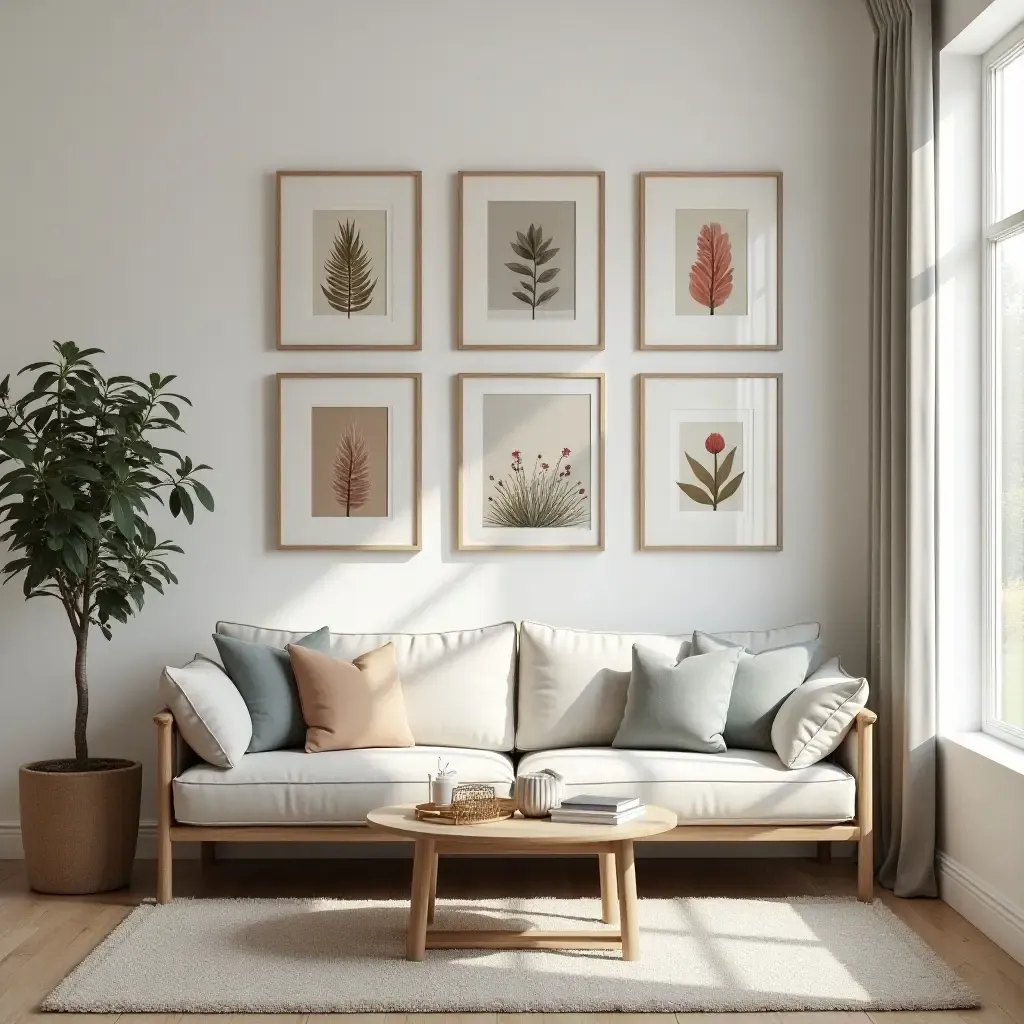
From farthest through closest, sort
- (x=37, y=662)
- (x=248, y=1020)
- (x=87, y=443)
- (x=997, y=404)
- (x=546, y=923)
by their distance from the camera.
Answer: (x=37, y=662), (x=87, y=443), (x=997, y=404), (x=546, y=923), (x=248, y=1020)

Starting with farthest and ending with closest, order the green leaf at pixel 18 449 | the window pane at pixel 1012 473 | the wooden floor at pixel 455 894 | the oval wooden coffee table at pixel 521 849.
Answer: the green leaf at pixel 18 449 → the window pane at pixel 1012 473 → the oval wooden coffee table at pixel 521 849 → the wooden floor at pixel 455 894

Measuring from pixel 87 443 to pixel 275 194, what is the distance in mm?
1199

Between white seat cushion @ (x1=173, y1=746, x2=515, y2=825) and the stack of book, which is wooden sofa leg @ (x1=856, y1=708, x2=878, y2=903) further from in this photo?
white seat cushion @ (x1=173, y1=746, x2=515, y2=825)

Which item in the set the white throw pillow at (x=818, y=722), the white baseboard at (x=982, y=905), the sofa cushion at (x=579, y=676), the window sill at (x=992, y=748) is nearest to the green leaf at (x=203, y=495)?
the sofa cushion at (x=579, y=676)

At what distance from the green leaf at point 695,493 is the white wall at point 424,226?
26cm

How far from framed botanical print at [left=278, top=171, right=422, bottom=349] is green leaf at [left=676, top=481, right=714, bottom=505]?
116 cm

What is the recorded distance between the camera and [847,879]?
4391 millimetres

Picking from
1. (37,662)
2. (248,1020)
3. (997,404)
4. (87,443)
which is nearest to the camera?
(248,1020)

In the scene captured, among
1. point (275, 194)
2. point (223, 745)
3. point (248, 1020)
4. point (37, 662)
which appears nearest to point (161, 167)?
point (275, 194)

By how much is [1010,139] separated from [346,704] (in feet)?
9.39

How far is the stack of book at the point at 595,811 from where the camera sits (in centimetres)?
346

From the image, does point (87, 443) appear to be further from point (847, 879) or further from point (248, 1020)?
point (847, 879)

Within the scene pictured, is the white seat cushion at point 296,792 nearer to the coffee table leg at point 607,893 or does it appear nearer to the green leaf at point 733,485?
the coffee table leg at point 607,893

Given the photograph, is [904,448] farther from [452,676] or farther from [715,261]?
[452,676]
